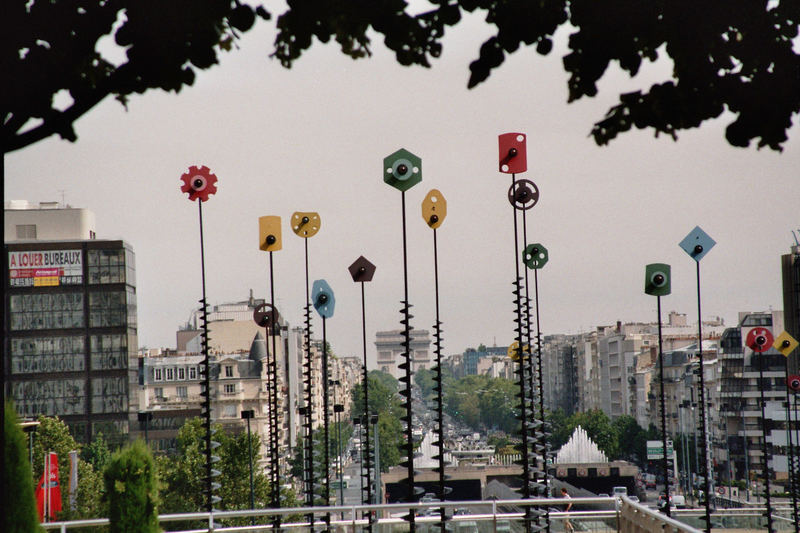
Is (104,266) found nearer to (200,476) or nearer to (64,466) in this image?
(64,466)

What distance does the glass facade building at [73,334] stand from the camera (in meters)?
75.2

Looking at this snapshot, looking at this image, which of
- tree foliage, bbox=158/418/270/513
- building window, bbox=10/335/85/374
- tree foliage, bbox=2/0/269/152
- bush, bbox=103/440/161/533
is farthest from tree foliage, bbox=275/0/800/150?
building window, bbox=10/335/85/374

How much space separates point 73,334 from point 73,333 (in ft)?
0.23

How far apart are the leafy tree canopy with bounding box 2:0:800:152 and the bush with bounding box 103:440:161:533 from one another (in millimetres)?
6998

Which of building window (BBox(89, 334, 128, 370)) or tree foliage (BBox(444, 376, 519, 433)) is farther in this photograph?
tree foliage (BBox(444, 376, 519, 433))

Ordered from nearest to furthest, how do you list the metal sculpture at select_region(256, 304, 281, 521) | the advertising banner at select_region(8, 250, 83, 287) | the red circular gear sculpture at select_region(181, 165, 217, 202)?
the red circular gear sculpture at select_region(181, 165, 217, 202) → the metal sculpture at select_region(256, 304, 281, 521) → the advertising banner at select_region(8, 250, 83, 287)

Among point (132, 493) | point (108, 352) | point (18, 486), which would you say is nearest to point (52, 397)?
point (108, 352)

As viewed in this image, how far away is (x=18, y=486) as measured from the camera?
28.1ft

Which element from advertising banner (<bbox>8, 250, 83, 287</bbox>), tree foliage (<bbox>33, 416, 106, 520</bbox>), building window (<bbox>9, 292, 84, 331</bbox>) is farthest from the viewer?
advertising banner (<bbox>8, 250, 83, 287</bbox>)

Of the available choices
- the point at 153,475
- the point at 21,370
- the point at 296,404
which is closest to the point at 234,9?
the point at 153,475

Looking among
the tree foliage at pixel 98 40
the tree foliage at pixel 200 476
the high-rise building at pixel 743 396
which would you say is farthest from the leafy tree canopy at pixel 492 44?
the high-rise building at pixel 743 396

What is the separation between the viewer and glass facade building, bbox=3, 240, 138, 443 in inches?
2963

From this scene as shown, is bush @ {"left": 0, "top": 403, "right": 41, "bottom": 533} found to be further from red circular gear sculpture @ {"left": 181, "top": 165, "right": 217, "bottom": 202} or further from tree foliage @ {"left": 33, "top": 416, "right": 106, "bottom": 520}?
tree foliage @ {"left": 33, "top": 416, "right": 106, "bottom": 520}

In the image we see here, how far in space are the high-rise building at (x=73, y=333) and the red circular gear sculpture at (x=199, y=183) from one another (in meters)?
61.0
